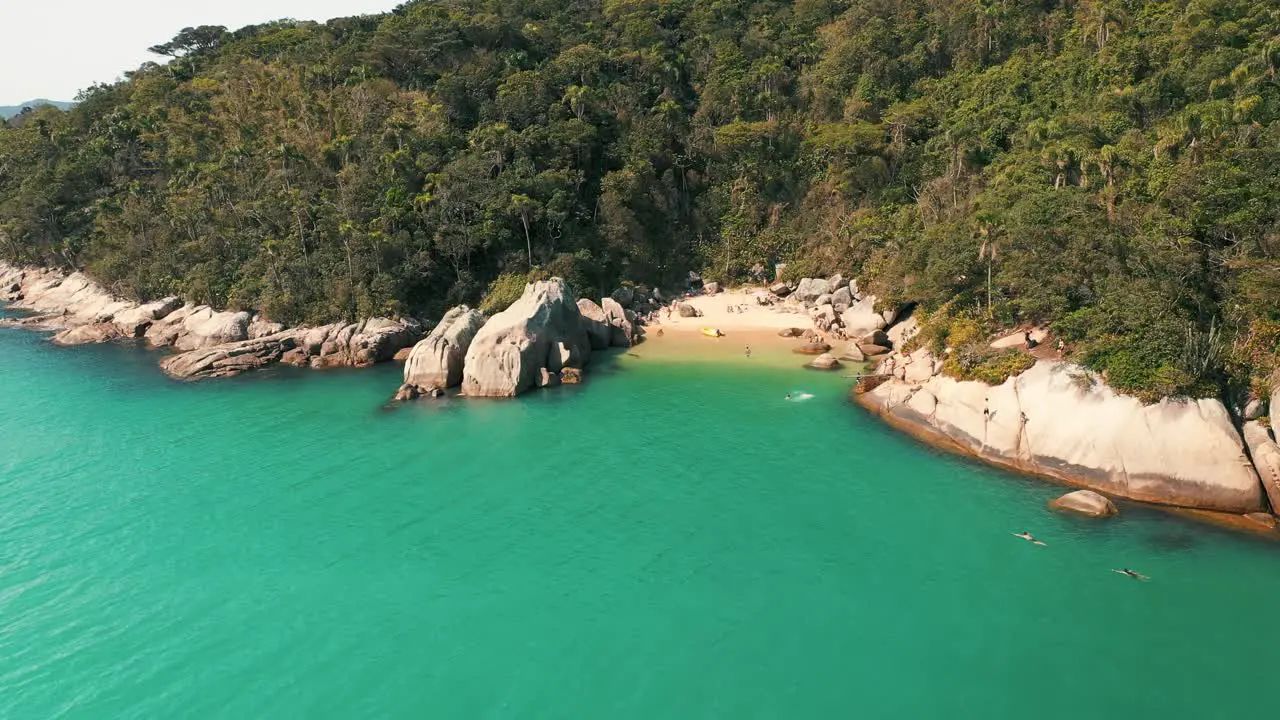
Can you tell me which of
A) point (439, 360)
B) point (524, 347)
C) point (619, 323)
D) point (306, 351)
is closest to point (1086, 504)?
point (524, 347)

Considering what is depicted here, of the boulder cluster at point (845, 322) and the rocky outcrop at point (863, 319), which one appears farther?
the rocky outcrop at point (863, 319)

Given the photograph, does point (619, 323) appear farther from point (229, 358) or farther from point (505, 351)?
point (229, 358)

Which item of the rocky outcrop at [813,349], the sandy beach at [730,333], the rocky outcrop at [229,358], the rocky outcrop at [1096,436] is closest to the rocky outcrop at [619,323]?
the sandy beach at [730,333]

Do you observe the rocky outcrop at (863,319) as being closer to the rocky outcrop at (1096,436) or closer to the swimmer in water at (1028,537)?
the rocky outcrop at (1096,436)

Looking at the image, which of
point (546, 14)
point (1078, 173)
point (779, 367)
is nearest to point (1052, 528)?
point (779, 367)

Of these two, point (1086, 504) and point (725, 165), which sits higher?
point (725, 165)

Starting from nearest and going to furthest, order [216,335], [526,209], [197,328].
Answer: [216,335]
[197,328]
[526,209]
